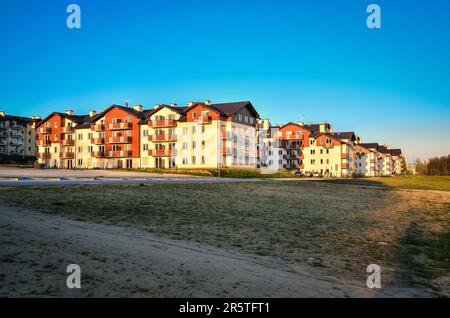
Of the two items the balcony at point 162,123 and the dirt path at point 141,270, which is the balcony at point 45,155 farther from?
the dirt path at point 141,270

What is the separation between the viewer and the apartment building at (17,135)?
4267 inches

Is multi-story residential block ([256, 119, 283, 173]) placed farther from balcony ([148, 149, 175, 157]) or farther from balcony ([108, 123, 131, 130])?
balcony ([108, 123, 131, 130])

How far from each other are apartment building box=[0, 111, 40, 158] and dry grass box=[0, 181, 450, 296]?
102 m

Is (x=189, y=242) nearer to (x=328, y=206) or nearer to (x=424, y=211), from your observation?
(x=328, y=206)

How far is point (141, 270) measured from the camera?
26.8ft

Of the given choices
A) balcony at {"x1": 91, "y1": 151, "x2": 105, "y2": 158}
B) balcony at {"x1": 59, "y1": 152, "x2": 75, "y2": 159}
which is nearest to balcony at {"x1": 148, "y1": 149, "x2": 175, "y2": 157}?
balcony at {"x1": 91, "y1": 151, "x2": 105, "y2": 158}

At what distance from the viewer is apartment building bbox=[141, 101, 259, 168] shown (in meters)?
64.7

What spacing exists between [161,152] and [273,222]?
55.6 m

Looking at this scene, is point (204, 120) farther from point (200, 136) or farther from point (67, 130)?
point (67, 130)

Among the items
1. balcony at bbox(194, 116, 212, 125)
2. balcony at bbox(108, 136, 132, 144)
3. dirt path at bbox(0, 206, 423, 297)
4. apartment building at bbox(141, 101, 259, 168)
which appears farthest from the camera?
balcony at bbox(108, 136, 132, 144)

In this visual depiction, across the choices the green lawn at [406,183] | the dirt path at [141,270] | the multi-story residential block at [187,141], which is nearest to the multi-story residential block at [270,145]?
the multi-story residential block at [187,141]

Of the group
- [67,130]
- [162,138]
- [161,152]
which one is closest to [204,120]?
[162,138]

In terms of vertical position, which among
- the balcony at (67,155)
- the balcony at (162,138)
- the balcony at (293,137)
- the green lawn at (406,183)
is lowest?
the green lawn at (406,183)

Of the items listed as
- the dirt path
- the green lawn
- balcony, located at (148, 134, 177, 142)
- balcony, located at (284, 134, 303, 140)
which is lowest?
the green lawn
